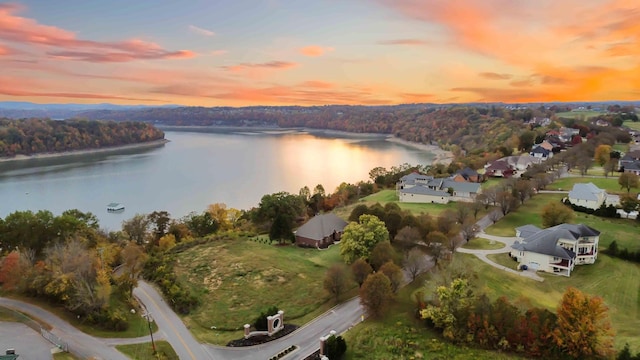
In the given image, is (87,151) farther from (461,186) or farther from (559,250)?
(559,250)

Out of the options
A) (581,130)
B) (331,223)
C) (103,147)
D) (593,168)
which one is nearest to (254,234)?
(331,223)

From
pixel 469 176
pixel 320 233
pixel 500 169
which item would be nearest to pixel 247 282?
pixel 320 233

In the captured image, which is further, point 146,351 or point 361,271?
point 361,271

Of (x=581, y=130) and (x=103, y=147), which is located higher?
(x=581, y=130)

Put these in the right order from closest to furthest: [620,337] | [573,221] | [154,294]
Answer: [620,337] < [154,294] < [573,221]

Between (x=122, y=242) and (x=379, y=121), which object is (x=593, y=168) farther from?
(x=379, y=121)

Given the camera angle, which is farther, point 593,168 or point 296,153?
point 296,153

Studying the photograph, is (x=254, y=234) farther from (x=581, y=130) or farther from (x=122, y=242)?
(x=581, y=130)

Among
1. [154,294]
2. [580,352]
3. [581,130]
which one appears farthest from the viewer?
[581,130]
